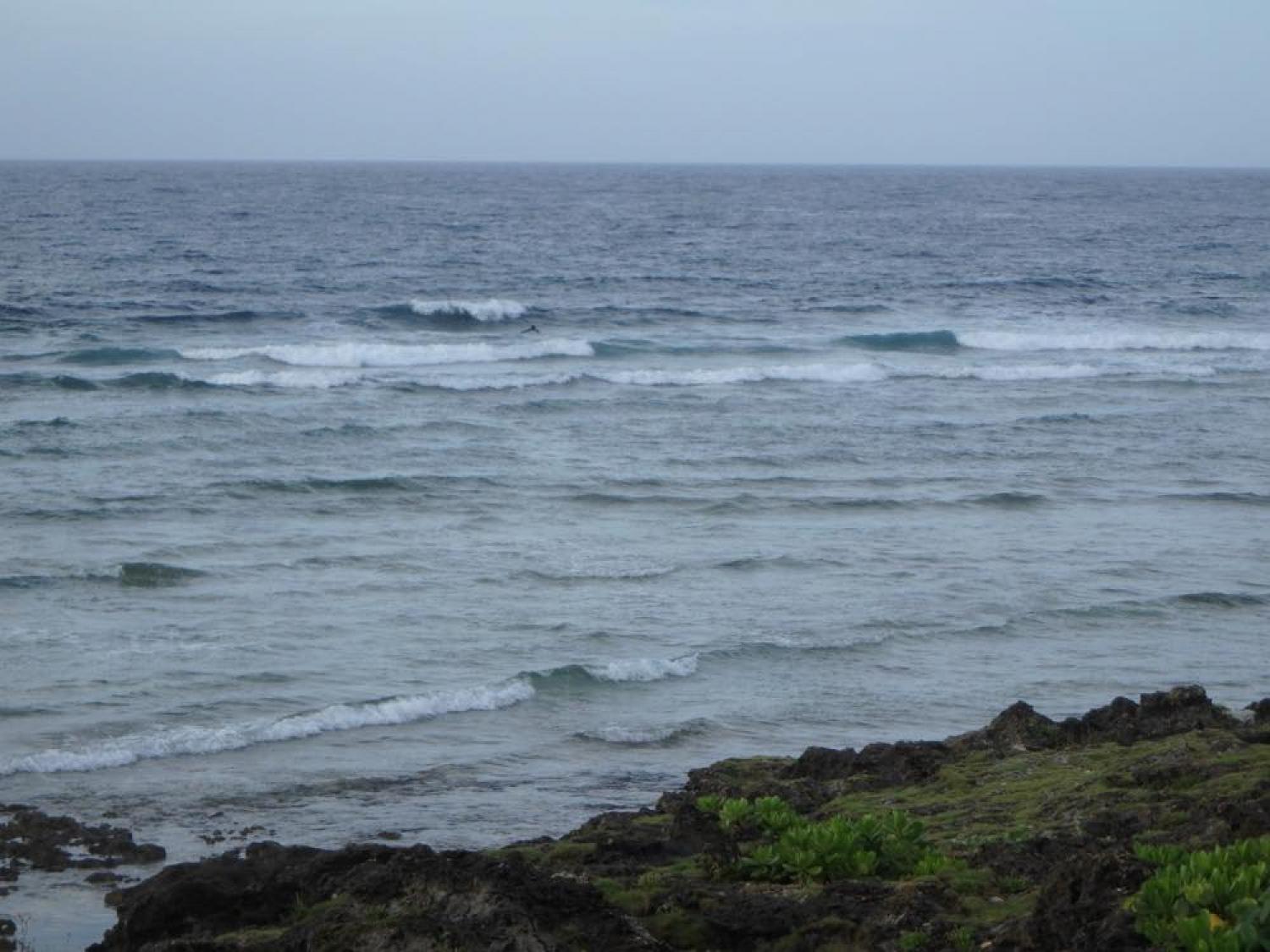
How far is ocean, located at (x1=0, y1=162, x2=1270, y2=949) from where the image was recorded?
11367mm

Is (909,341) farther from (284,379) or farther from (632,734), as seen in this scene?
(632,734)

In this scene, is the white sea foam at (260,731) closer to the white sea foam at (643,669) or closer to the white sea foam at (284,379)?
the white sea foam at (643,669)

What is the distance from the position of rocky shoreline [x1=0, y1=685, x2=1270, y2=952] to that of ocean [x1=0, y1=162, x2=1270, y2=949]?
143 centimetres

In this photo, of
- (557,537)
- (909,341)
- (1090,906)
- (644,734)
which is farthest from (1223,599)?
(909,341)

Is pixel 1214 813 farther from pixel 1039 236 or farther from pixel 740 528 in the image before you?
pixel 1039 236

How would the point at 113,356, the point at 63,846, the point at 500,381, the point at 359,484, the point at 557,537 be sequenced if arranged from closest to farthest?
the point at 63,846 < the point at 557,537 < the point at 359,484 < the point at 500,381 < the point at 113,356

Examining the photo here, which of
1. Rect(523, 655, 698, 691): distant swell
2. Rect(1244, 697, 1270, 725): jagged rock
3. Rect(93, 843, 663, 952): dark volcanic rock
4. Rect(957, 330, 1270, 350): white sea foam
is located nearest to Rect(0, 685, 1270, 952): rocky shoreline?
Rect(93, 843, 663, 952): dark volcanic rock

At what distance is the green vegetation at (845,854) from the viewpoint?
21.4 ft

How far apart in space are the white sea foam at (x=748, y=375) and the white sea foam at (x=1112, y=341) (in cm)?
588

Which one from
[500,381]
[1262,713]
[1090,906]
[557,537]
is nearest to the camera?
[1090,906]

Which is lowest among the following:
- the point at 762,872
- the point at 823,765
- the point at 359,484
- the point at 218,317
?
the point at 359,484

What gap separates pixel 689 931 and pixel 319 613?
370 inches

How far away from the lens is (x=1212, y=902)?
505 cm

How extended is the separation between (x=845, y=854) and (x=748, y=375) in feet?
81.4
